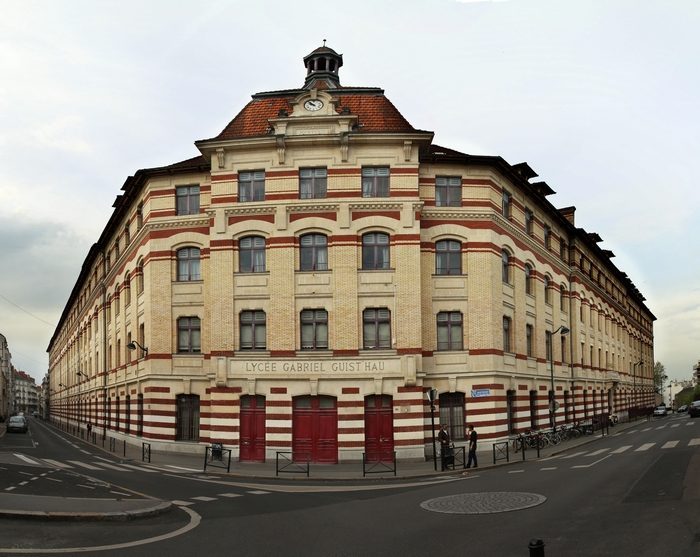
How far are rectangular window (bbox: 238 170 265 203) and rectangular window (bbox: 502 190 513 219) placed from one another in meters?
12.7

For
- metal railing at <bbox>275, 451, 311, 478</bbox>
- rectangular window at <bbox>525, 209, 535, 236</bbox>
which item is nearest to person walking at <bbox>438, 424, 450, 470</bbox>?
metal railing at <bbox>275, 451, 311, 478</bbox>

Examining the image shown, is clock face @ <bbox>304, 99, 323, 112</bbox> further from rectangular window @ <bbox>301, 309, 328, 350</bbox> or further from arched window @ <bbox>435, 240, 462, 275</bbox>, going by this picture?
rectangular window @ <bbox>301, 309, 328, 350</bbox>

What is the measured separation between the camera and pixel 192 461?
105ft

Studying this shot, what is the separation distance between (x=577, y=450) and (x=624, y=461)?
9.73 metres

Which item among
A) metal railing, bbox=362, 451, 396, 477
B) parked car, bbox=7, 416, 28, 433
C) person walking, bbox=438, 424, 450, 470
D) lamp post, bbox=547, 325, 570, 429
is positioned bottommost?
parked car, bbox=7, 416, 28, 433

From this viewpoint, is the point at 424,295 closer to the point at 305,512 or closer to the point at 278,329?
the point at 278,329

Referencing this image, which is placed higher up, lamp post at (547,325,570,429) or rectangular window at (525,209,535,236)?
rectangular window at (525,209,535,236)

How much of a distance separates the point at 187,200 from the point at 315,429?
531 inches

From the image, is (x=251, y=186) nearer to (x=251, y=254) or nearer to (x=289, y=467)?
(x=251, y=254)

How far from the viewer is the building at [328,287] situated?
104 ft

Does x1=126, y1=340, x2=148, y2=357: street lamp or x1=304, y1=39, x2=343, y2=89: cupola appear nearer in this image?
x1=126, y1=340, x2=148, y2=357: street lamp

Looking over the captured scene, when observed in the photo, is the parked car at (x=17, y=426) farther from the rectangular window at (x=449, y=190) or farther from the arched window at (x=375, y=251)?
the rectangular window at (x=449, y=190)

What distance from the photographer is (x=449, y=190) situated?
34.3m

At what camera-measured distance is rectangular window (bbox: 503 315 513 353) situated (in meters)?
36.2
